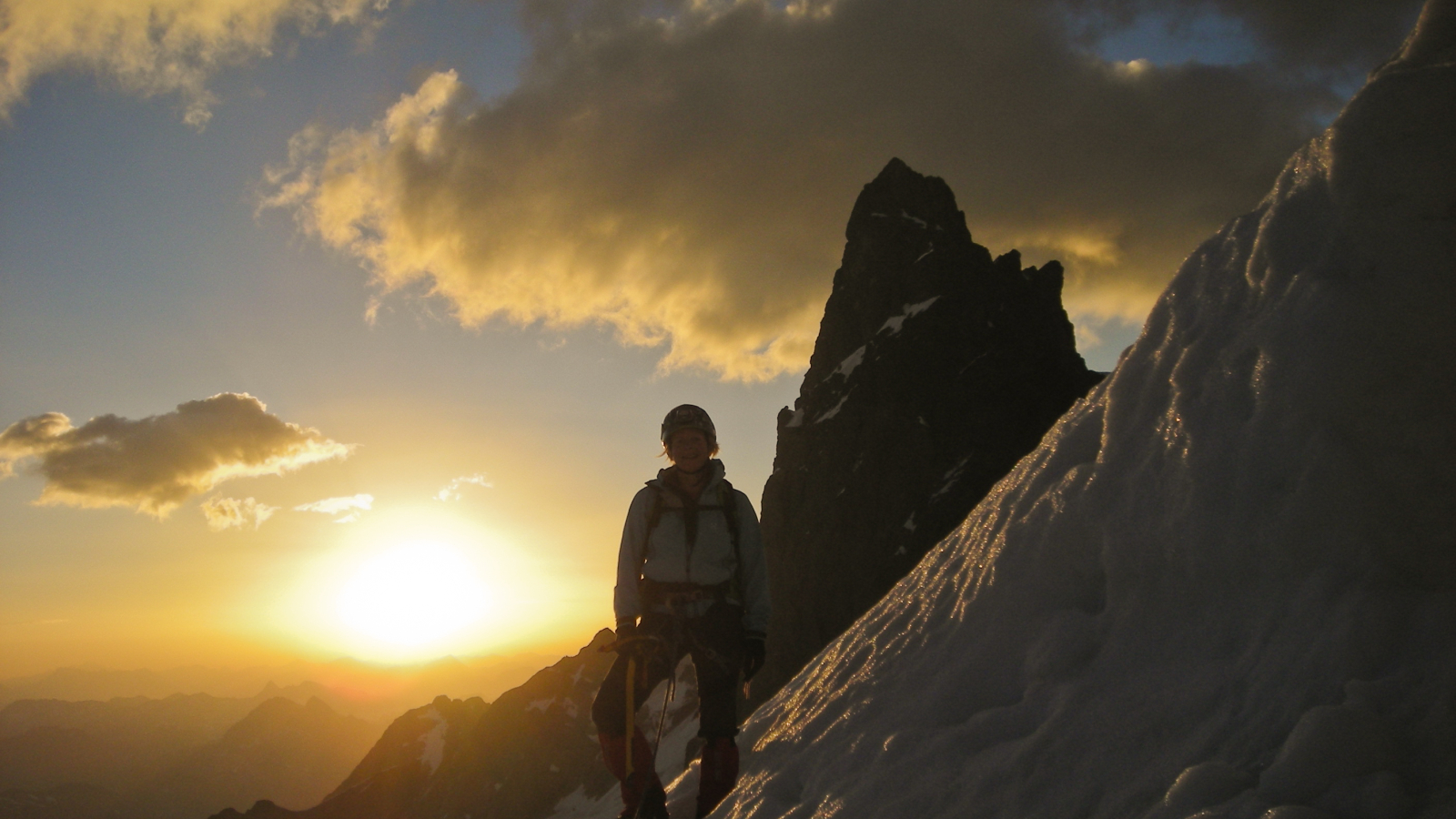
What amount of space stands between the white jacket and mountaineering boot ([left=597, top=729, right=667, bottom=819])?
40.1 inches

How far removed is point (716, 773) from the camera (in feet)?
18.7

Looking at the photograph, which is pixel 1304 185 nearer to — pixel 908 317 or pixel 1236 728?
pixel 1236 728

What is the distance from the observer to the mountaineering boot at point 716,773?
18.3 ft

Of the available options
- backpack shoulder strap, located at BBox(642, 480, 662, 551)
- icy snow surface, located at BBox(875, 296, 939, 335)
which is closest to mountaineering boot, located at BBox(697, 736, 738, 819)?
backpack shoulder strap, located at BBox(642, 480, 662, 551)

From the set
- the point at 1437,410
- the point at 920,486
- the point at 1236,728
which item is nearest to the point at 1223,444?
the point at 1437,410

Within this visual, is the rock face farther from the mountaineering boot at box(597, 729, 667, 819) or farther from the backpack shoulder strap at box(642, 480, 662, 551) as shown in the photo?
the mountaineering boot at box(597, 729, 667, 819)

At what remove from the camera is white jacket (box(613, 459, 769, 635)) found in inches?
257

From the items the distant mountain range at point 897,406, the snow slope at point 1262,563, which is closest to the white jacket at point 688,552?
the snow slope at point 1262,563

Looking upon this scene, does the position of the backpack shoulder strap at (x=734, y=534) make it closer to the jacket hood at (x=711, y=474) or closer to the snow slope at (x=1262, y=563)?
the jacket hood at (x=711, y=474)

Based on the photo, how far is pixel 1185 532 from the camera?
12.1ft

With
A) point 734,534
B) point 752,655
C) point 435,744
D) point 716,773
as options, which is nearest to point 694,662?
point 752,655

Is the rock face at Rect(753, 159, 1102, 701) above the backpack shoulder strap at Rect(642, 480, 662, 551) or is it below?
above

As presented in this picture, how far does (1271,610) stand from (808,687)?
4.21 metres

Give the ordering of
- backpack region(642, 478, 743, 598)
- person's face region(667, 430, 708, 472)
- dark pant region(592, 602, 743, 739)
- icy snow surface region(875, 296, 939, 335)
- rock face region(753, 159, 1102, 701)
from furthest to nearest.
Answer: icy snow surface region(875, 296, 939, 335), rock face region(753, 159, 1102, 701), person's face region(667, 430, 708, 472), backpack region(642, 478, 743, 598), dark pant region(592, 602, 743, 739)
